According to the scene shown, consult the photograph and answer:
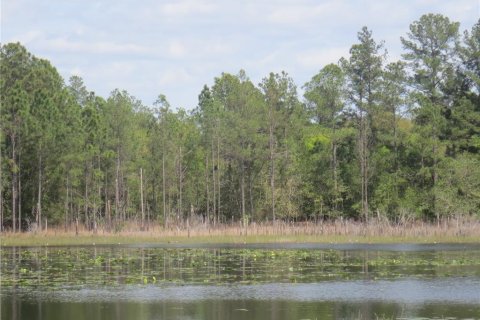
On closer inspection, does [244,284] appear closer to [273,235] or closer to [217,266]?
[217,266]

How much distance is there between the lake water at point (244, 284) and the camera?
2342 cm

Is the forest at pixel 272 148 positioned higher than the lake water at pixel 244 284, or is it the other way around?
the forest at pixel 272 148

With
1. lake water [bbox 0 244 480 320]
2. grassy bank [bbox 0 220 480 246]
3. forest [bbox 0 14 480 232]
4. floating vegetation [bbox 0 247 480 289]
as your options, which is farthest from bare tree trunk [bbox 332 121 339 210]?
floating vegetation [bbox 0 247 480 289]

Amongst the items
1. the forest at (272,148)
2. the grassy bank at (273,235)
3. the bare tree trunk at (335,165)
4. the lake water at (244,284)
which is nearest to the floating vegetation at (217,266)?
the lake water at (244,284)

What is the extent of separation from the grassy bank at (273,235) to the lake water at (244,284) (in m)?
7.19

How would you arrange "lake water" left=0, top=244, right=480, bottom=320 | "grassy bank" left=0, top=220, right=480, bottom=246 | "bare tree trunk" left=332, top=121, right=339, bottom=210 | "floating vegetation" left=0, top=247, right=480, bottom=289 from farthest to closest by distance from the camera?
1. "bare tree trunk" left=332, top=121, right=339, bottom=210
2. "grassy bank" left=0, top=220, right=480, bottom=246
3. "floating vegetation" left=0, top=247, right=480, bottom=289
4. "lake water" left=0, top=244, right=480, bottom=320

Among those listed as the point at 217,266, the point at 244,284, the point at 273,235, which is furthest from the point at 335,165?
the point at 244,284

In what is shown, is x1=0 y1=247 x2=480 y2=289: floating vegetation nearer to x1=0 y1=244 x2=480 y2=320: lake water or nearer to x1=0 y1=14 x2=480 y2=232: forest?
x1=0 y1=244 x2=480 y2=320: lake water

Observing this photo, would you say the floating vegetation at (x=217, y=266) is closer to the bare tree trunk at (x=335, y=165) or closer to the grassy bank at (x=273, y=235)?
the grassy bank at (x=273, y=235)

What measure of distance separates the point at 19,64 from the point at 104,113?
33.6 ft

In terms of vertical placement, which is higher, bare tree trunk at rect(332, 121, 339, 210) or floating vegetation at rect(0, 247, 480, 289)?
bare tree trunk at rect(332, 121, 339, 210)

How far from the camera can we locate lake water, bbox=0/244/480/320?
23.4m

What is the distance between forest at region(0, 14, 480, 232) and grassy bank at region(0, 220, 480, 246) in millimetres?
2850

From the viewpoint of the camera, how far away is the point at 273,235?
58844mm
